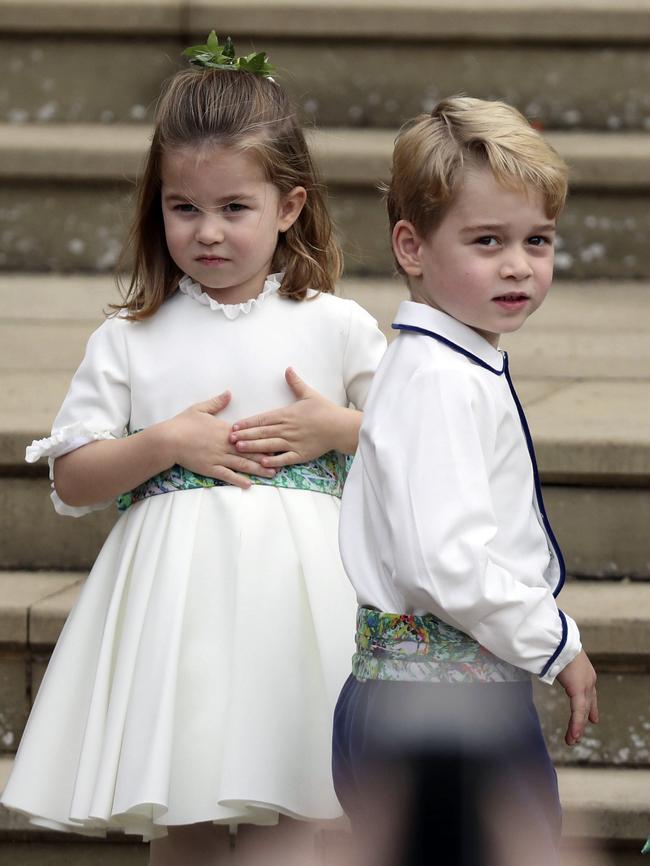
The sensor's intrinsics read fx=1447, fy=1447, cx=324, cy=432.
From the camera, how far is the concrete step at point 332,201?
3.39 metres

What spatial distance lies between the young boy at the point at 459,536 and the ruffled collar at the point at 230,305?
39 centimetres

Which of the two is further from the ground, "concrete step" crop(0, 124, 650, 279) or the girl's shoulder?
"concrete step" crop(0, 124, 650, 279)

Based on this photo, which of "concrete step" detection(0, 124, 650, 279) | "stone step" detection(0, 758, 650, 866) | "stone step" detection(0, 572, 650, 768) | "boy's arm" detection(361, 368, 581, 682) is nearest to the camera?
"boy's arm" detection(361, 368, 581, 682)

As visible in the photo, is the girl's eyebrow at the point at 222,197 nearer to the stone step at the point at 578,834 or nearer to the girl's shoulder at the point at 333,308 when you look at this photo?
the girl's shoulder at the point at 333,308

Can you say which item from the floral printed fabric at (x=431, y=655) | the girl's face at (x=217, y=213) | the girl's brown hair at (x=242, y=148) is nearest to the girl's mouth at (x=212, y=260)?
the girl's face at (x=217, y=213)

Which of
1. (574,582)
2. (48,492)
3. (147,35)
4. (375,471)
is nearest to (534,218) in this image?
(375,471)

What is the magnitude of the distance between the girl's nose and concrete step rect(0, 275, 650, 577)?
2.56 feet

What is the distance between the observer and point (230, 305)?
207 centimetres

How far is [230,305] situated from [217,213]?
0.50 feet

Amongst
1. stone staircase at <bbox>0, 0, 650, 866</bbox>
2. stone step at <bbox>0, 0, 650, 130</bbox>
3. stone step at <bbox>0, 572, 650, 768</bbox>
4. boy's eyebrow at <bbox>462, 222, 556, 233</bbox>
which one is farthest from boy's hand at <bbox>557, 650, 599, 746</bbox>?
stone step at <bbox>0, 0, 650, 130</bbox>

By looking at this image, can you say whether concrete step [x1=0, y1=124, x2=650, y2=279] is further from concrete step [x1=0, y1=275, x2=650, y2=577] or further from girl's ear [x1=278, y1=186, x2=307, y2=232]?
girl's ear [x1=278, y1=186, x2=307, y2=232]

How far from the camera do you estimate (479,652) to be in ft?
5.36

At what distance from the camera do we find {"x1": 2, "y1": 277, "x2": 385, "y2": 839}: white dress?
1.90 m

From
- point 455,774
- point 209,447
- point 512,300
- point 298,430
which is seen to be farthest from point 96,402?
point 455,774
